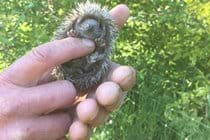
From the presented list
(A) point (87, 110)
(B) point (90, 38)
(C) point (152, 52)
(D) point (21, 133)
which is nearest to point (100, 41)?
(B) point (90, 38)

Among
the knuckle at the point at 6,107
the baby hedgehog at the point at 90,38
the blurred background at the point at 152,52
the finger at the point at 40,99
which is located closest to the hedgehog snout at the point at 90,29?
the baby hedgehog at the point at 90,38

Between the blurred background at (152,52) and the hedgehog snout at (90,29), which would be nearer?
the hedgehog snout at (90,29)

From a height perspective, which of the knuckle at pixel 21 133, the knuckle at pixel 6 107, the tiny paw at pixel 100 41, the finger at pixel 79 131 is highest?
the tiny paw at pixel 100 41

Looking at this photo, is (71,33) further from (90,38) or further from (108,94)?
(108,94)

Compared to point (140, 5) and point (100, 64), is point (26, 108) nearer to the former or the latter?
point (100, 64)

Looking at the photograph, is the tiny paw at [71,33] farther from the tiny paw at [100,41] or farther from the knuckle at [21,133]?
the knuckle at [21,133]

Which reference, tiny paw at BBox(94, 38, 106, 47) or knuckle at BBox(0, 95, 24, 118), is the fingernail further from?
knuckle at BBox(0, 95, 24, 118)

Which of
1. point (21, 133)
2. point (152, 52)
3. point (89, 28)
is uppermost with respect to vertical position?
point (89, 28)
